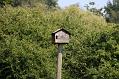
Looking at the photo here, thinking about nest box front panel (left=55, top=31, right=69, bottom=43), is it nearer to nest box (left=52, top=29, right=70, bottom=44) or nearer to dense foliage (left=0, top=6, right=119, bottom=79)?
nest box (left=52, top=29, right=70, bottom=44)

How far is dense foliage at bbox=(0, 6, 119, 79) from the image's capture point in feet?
33.9

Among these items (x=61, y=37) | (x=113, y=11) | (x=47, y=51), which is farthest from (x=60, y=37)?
(x=113, y=11)

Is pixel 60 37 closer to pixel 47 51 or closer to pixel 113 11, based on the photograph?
pixel 47 51

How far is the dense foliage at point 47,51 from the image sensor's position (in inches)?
406

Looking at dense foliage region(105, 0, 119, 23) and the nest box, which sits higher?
dense foliage region(105, 0, 119, 23)

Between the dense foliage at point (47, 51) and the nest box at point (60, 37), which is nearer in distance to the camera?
the nest box at point (60, 37)

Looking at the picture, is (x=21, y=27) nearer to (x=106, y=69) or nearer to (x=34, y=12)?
(x=34, y=12)

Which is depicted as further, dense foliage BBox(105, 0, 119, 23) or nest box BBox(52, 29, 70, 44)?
dense foliage BBox(105, 0, 119, 23)

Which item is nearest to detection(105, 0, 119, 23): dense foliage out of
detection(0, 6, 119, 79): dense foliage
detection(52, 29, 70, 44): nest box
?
detection(0, 6, 119, 79): dense foliage

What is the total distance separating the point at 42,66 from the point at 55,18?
2962 mm

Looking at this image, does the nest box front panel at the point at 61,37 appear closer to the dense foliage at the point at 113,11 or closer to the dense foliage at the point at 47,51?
the dense foliage at the point at 47,51

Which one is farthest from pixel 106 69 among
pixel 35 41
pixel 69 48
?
pixel 35 41

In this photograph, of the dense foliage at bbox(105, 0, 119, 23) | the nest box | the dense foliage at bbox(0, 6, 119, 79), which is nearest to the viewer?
the nest box

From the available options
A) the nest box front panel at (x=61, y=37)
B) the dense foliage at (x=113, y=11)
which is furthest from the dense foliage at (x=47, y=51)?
the dense foliage at (x=113, y=11)
